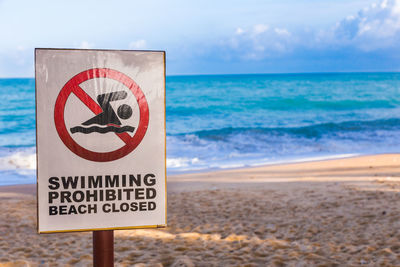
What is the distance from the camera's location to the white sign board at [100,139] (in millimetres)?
1575

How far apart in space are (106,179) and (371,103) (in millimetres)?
35190

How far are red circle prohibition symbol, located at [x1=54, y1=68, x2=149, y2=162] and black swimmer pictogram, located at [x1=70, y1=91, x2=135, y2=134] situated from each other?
20mm

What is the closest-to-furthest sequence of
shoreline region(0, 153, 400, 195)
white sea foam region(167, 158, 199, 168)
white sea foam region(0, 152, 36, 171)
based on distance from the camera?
shoreline region(0, 153, 400, 195)
white sea foam region(167, 158, 199, 168)
white sea foam region(0, 152, 36, 171)

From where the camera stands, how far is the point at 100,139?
162cm

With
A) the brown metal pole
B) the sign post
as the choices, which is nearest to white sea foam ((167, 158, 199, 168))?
the brown metal pole

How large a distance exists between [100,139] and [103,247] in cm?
48

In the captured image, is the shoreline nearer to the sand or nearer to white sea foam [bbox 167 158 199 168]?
the sand

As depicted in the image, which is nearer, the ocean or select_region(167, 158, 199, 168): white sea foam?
select_region(167, 158, 199, 168): white sea foam

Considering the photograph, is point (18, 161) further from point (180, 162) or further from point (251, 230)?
point (251, 230)

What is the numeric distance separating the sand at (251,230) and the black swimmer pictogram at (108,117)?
2.22 metres

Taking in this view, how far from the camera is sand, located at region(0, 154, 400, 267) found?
368 centimetres

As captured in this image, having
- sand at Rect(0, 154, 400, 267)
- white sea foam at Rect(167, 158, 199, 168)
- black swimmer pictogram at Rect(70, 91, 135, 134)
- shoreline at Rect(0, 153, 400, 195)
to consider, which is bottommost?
sand at Rect(0, 154, 400, 267)

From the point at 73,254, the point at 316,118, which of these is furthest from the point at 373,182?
the point at 316,118

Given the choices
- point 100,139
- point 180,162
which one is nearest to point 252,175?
point 180,162
